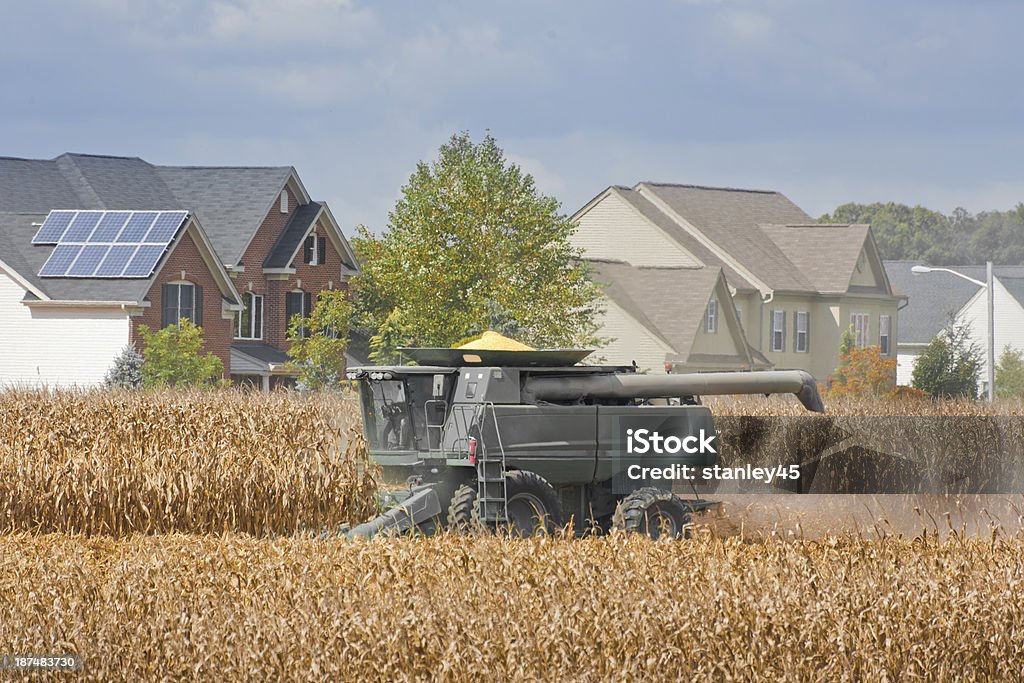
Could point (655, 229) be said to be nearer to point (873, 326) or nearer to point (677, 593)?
point (873, 326)

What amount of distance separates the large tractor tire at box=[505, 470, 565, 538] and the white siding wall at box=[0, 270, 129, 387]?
3171 cm

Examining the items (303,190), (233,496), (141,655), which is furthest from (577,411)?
(303,190)

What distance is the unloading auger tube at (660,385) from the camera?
14992 millimetres

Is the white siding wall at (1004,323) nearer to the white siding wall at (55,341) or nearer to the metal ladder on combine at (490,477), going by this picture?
the white siding wall at (55,341)

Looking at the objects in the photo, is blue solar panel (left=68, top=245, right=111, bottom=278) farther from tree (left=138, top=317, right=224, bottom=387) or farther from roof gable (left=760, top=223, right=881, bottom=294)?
roof gable (left=760, top=223, right=881, bottom=294)

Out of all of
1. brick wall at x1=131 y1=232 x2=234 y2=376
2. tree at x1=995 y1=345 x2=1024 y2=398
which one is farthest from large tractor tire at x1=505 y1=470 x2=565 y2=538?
tree at x1=995 y1=345 x2=1024 y2=398

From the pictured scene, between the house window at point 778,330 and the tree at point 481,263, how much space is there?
1229cm

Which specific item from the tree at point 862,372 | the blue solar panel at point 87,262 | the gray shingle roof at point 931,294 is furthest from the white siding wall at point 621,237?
the gray shingle roof at point 931,294

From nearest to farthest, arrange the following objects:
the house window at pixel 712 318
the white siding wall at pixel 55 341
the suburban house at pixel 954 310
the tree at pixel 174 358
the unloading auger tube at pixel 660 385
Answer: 1. the unloading auger tube at pixel 660 385
2. the tree at pixel 174 358
3. the white siding wall at pixel 55 341
4. the house window at pixel 712 318
5. the suburban house at pixel 954 310

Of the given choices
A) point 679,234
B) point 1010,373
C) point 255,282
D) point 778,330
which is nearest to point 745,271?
point 778,330

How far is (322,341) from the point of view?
47.4 meters

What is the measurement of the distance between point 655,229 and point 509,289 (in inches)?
590

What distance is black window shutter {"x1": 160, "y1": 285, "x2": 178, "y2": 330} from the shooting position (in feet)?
148

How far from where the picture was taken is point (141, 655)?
722 cm
